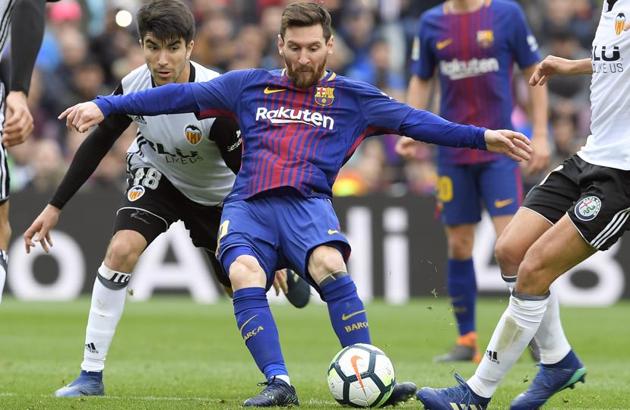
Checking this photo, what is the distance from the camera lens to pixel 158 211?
7.78 meters

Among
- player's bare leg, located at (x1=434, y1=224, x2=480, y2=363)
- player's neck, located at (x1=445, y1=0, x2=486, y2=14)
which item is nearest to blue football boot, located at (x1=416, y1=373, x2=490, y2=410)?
player's bare leg, located at (x1=434, y1=224, x2=480, y2=363)

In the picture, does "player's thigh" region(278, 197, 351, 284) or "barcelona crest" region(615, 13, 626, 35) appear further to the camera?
"player's thigh" region(278, 197, 351, 284)

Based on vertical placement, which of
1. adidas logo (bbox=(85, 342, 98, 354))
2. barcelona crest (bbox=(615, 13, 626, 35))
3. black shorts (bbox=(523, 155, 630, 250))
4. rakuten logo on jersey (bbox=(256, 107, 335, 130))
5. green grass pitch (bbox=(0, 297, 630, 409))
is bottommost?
green grass pitch (bbox=(0, 297, 630, 409))

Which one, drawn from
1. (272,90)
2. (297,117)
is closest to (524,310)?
(297,117)

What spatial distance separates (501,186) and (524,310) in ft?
11.3

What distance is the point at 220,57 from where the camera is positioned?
18.2 meters

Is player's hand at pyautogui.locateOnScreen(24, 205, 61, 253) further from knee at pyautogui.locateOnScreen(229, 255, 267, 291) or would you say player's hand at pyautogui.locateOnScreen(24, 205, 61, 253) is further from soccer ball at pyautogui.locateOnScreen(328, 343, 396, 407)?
soccer ball at pyautogui.locateOnScreen(328, 343, 396, 407)

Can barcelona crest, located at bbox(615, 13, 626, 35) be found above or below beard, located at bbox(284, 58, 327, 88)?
above

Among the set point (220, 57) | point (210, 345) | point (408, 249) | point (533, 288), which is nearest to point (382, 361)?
point (533, 288)

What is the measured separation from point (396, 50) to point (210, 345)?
30.9 ft

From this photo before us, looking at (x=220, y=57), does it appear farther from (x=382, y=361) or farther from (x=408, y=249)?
(x=382, y=361)

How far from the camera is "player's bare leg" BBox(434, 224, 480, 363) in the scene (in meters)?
9.92

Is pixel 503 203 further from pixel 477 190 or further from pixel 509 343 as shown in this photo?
pixel 509 343

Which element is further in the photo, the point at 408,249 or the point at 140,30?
the point at 408,249
